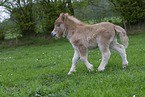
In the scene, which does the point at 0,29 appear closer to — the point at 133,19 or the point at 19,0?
the point at 19,0

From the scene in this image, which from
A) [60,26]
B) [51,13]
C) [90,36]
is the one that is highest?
[51,13]

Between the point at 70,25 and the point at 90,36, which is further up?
the point at 70,25

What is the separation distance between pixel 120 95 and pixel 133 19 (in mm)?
18954

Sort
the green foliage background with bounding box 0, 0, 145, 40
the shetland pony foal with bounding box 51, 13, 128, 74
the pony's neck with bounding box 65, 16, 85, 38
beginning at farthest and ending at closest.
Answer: the green foliage background with bounding box 0, 0, 145, 40 < the pony's neck with bounding box 65, 16, 85, 38 < the shetland pony foal with bounding box 51, 13, 128, 74

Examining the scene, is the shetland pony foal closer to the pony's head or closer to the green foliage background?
the pony's head

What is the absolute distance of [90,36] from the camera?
5.24m

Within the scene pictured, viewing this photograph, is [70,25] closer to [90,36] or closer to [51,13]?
[90,36]

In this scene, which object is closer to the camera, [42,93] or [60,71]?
[42,93]

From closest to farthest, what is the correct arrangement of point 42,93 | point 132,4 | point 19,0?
1. point 42,93
2. point 132,4
3. point 19,0

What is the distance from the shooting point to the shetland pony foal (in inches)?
200

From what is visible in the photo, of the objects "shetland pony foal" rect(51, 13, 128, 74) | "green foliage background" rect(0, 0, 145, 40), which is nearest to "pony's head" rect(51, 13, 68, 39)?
"shetland pony foal" rect(51, 13, 128, 74)

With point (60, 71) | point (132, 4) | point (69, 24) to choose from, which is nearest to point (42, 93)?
point (60, 71)

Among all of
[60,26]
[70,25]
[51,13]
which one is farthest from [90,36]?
[51,13]

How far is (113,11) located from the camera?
21766 millimetres
